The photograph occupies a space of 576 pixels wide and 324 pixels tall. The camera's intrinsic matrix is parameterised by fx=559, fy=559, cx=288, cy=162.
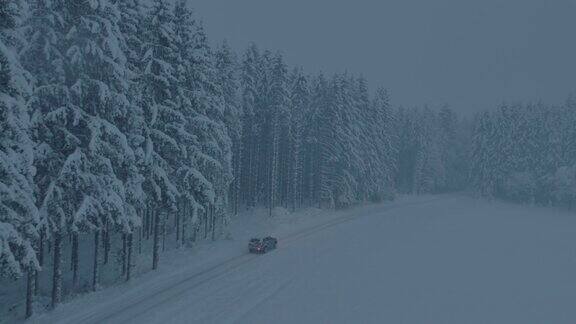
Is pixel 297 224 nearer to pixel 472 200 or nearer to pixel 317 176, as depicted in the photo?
pixel 317 176

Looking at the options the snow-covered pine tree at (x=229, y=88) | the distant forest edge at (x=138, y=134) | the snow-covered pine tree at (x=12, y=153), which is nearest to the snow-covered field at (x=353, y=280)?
the distant forest edge at (x=138, y=134)

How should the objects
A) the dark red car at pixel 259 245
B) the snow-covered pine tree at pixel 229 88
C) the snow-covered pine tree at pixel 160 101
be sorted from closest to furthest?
the snow-covered pine tree at pixel 160 101, the dark red car at pixel 259 245, the snow-covered pine tree at pixel 229 88

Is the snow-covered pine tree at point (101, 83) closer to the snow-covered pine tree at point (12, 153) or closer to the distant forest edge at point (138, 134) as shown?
the distant forest edge at point (138, 134)

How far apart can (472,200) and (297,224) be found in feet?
Answer: 172

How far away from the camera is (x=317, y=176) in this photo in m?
72.6

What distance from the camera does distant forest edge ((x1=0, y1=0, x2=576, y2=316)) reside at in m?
21.9

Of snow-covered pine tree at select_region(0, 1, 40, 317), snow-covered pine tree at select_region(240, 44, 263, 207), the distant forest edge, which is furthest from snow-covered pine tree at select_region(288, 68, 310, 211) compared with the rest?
snow-covered pine tree at select_region(0, 1, 40, 317)

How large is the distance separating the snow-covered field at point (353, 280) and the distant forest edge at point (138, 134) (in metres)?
2.76

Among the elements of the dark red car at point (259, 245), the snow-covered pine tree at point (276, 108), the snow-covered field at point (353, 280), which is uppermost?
the snow-covered pine tree at point (276, 108)

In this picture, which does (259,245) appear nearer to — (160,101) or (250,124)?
(160,101)

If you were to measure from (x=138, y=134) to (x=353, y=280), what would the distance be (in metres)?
15.2

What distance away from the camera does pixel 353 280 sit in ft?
110

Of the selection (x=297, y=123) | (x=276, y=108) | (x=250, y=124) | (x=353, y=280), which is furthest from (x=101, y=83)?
(x=297, y=123)

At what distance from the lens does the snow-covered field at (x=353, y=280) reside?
88.5 feet
